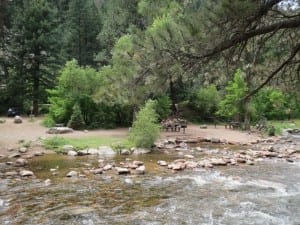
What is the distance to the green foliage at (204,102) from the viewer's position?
30.2 metres

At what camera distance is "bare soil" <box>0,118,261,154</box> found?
1891cm

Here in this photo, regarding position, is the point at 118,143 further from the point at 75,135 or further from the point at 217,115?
the point at 217,115

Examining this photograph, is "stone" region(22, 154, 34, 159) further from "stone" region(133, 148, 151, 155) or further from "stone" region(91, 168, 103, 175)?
"stone" region(133, 148, 151, 155)

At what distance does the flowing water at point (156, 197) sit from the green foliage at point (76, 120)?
8464mm

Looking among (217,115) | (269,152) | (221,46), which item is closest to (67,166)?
(269,152)

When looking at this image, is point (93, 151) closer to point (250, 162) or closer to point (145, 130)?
point (145, 130)

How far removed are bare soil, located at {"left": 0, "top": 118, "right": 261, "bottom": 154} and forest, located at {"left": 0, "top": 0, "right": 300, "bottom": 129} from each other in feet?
4.78

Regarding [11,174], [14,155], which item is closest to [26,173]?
[11,174]

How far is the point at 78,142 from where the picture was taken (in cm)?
1816

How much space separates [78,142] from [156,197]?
8.61 m

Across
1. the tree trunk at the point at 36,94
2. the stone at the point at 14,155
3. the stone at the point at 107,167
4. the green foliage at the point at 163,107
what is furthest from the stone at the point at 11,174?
the tree trunk at the point at 36,94

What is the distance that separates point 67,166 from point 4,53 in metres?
18.3

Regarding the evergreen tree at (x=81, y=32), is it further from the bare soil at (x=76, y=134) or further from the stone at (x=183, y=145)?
the stone at (x=183, y=145)

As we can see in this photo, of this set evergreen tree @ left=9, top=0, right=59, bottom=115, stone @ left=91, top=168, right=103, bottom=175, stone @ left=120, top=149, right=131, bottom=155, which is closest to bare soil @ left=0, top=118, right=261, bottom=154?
stone @ left=120, top=149, right=131, bottom=155
